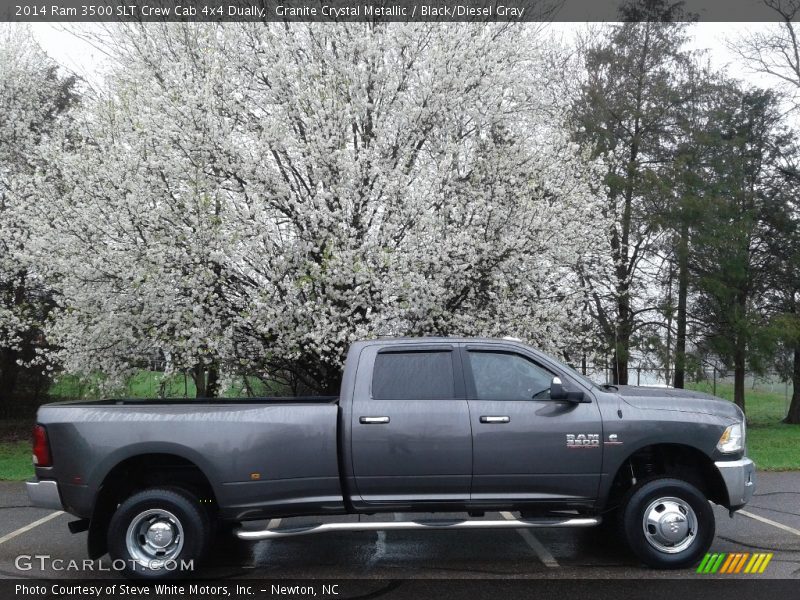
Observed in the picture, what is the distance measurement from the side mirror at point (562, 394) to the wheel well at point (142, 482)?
2861 millimetres

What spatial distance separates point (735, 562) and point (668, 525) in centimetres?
75

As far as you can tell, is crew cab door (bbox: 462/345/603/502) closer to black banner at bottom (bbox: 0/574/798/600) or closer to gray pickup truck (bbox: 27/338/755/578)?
gray pickup truck (bbox: 27/338/755/578)

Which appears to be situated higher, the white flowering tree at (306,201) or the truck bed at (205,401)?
the white flowering tree at (306,201)

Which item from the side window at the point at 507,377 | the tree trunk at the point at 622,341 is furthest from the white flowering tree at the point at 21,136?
the tree trunk at the point at 622,341

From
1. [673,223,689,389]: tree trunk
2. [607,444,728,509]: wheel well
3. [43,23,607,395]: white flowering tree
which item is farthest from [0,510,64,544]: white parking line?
[673,223,689,389]: tree trunk

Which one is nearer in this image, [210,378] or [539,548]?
[539,548]

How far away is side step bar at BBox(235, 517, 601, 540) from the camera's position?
6078 millimetres

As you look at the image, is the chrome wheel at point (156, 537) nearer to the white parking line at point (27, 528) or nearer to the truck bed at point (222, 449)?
the truck bed at point (222, 449)

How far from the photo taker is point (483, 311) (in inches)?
543

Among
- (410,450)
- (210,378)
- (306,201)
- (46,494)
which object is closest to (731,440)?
(410,450)

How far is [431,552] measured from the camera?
707cm

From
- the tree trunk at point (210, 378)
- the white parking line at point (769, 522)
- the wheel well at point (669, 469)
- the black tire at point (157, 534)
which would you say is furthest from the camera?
the tree trunk at point (210, 378)

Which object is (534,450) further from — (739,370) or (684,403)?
(739,370)

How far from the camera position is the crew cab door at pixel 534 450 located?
6281 mm
